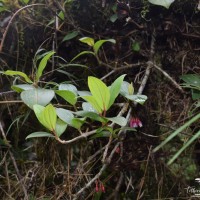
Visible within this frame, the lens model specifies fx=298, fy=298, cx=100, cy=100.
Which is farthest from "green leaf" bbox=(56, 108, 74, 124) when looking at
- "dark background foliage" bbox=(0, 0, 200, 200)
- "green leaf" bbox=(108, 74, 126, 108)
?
"dark background foliage" bbox=(0, 0, 200, 200)

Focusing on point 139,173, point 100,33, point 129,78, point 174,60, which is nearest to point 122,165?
point 139,173

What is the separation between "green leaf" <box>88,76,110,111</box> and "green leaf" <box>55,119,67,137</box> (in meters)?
0.12

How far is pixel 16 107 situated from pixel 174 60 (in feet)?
2.16

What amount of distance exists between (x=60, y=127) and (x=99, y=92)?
0.47ft

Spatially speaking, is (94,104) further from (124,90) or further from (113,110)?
(113,110)

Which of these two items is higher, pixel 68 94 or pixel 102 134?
pixel 68 94

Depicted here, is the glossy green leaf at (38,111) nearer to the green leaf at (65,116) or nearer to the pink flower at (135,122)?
the green leaf at (65,116)

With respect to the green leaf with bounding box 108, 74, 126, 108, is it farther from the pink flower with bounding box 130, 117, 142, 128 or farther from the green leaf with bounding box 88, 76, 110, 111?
the pink flower with bounding box 130, 117, 142, 128

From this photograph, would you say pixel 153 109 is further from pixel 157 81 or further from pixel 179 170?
pixel 179 170

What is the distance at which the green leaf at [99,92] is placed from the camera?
2.42 ft

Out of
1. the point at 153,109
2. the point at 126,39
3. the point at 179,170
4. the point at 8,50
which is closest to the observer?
the point at 179,170

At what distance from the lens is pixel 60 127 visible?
79 cm

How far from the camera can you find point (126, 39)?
1201 mm

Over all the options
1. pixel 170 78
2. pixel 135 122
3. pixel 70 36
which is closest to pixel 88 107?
pixel 135 122
